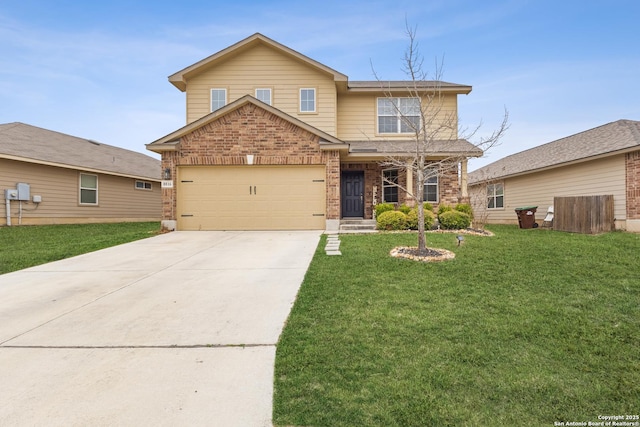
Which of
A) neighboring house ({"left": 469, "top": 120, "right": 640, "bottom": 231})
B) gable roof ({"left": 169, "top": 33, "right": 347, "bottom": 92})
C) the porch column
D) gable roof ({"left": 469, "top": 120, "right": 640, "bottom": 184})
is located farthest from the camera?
gable roof ({"left": 169, "top": 33, "right": 347, "bottom": 92})

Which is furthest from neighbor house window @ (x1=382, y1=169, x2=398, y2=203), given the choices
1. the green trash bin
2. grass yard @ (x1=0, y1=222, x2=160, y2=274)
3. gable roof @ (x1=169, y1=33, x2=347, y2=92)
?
grass yard @ (x1=0, y1=222, x2=160, y2=274)

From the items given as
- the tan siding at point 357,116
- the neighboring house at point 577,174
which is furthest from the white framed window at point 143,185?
the neighboring house at point 577,174

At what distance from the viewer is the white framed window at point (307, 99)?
47.0 feet

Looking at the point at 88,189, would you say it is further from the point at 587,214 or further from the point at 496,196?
the point at 496,196

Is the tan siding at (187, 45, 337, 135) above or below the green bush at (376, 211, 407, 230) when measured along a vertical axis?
above

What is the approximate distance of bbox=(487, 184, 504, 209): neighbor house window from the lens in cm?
1973

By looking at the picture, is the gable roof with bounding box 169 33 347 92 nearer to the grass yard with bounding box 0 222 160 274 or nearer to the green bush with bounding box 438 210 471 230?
the grass yard with bounding box 0 222 160 274

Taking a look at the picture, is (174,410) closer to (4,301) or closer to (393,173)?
(4,301)

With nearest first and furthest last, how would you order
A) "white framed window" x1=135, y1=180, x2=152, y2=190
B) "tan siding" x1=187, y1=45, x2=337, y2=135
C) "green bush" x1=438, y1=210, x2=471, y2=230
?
1. "green bush" x1=438, y1=210, x2=471, y2=230
2. "tan siding" x1=187, y1=45, x2=337, y2=135
3. "white framed window" x1=135, y1=180, x2=152, y2=190

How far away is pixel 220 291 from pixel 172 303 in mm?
718

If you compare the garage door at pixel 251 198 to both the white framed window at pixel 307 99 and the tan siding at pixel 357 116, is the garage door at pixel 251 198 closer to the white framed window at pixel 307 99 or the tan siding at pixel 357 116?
the white framed window at pixel 307 99

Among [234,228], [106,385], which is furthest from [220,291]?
[234,228]

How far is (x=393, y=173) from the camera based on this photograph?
14406mm

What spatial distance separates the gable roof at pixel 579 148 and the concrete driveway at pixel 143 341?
13.4m
